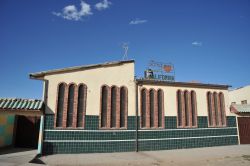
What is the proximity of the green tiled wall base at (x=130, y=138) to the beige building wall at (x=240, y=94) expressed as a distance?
12.7 m

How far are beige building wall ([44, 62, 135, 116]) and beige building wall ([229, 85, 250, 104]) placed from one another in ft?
69.7

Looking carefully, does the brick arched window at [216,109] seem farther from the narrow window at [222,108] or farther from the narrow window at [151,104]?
the narrow window at [151,104]

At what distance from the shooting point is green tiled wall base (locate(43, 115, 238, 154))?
587 inches

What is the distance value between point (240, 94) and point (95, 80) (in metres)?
25.0

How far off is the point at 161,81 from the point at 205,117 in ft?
17.3

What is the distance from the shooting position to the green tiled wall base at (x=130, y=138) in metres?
14.9

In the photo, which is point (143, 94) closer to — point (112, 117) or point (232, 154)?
point (112, 117)

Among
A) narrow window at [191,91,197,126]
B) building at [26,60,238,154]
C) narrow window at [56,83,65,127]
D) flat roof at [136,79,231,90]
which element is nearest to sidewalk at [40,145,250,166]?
building at [26,60,238,154]

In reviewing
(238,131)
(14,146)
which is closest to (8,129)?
(14,146)

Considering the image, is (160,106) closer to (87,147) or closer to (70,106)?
(87,147)

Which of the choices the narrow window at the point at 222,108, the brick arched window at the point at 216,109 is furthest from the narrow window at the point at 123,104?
the narrow window at the point at 222,108

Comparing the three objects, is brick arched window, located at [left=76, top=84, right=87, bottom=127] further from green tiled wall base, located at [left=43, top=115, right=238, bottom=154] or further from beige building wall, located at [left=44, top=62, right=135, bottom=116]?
green tiled wall base, located at [left=43, top=115, right=238, bottom=154]

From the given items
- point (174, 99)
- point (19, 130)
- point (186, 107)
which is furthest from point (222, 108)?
point (19, 130)

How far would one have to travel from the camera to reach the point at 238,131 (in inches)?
808
